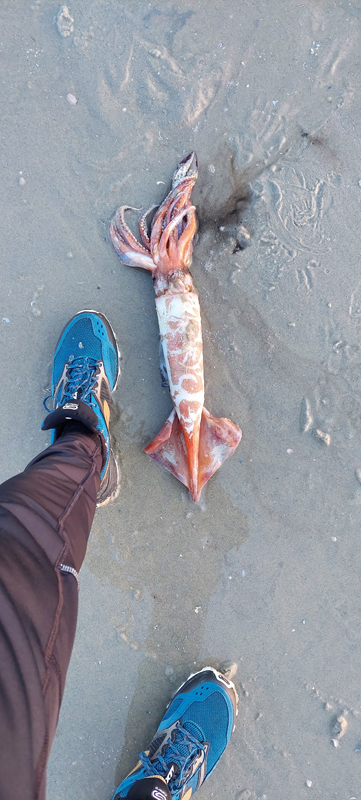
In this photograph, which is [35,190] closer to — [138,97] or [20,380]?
[138,97]

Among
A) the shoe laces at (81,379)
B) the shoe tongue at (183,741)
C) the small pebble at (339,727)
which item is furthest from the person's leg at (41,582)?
the small pebble at (339,727)

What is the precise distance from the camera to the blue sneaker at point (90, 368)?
2998mm

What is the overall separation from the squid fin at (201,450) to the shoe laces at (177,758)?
5.27 feet

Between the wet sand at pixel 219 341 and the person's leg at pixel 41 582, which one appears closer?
the person's leg at pixel 41 582

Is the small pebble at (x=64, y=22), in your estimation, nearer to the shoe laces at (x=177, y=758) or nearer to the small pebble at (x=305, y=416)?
the small pebble at (x=305, y=416)

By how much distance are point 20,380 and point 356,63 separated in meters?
3.23

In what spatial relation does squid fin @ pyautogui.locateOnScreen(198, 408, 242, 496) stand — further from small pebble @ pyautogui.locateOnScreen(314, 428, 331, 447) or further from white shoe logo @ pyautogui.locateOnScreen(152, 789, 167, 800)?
white shoe logo @ pyautogui.locateOnScreen(152, 789, 167, 800)

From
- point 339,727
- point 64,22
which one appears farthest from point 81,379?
point 339,727

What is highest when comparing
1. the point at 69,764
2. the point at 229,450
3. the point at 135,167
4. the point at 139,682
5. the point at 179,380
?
the point at 135,167

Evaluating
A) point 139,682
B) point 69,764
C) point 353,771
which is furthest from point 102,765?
point 353,771

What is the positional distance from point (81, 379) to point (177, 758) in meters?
Result: 2.61

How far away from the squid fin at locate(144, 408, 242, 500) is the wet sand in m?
0.14

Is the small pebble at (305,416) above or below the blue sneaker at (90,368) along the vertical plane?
above

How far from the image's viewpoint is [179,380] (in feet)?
9.81
